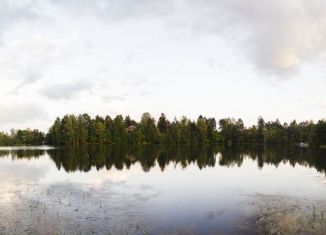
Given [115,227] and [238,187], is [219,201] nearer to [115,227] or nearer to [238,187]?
[238,187]

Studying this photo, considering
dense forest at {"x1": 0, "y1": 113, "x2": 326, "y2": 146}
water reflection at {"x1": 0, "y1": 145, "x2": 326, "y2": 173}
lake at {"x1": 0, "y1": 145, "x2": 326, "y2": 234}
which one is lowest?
lake at {"x1": 0, "y1": 145, "x2": 326, "y2": 234}

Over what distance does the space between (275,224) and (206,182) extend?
18.3 metres

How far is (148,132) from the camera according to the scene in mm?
163125

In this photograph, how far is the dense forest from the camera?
5969 inches

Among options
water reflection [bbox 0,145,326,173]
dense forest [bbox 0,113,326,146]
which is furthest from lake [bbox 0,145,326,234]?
dense forest [bbox 0,113,326,146]

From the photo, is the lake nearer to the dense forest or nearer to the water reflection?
the water reflection

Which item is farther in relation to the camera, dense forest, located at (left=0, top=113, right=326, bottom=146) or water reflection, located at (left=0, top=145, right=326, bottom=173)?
dense forest, located at (left=0, top=113, right=326, bottom=146)

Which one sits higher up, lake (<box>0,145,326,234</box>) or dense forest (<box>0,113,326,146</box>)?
dense forest (<box>0,113,326,146</box>)

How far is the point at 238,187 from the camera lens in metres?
34.8

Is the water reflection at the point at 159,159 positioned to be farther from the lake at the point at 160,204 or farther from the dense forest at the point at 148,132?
the dense forest at the point at 148,132

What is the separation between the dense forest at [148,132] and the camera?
15162 centimetres

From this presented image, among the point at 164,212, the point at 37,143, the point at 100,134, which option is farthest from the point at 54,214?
the point at 37,143

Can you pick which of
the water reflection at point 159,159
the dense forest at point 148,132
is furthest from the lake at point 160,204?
the dense forest at point 148,132

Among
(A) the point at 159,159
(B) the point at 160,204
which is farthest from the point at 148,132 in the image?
(B) the point at 160,204
